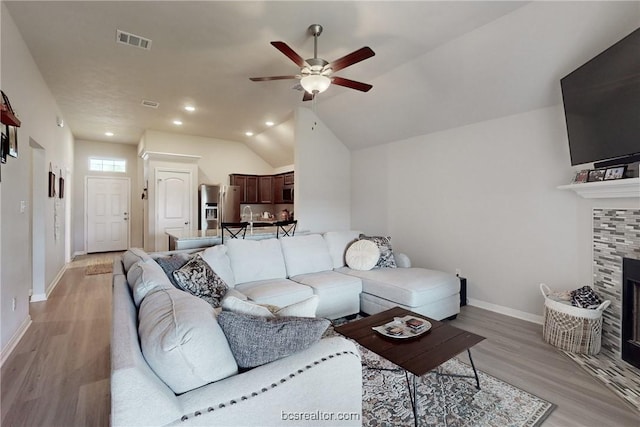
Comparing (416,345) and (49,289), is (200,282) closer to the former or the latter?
(416,345)

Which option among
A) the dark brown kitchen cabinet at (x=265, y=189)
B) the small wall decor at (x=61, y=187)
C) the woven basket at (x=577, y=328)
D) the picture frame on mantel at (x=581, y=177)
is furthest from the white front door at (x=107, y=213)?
the picture frame on mantel at (x=581, y=177)

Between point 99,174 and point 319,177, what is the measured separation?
20.8 feet

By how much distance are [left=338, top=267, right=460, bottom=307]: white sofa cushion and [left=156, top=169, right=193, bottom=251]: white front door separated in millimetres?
4825

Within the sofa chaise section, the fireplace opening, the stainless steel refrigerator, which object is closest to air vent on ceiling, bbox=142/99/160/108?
the stainless steel refrigerator

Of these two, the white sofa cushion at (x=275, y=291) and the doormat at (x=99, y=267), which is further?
the doormat at (x=99, y=267)

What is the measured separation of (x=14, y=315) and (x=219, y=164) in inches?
204

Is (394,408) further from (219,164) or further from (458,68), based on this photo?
(219,164)

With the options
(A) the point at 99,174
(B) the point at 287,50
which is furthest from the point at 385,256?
(A) the point at 99,174

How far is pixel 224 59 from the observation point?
138 inches

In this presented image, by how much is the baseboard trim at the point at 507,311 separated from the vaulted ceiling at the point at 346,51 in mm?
2374

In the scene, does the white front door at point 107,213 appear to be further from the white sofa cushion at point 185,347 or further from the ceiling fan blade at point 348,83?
the white sofa cushion at point 185,347

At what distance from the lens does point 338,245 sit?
158 inches

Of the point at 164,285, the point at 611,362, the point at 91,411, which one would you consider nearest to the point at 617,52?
the point at 611,362

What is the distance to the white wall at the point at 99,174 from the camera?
763 cm
